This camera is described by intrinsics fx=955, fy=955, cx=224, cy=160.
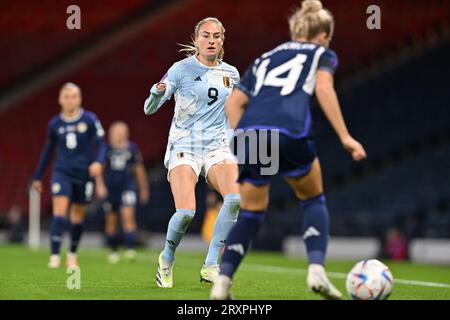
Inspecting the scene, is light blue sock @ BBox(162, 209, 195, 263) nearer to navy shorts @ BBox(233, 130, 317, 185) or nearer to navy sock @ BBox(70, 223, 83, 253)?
navy shorts @ BBox(233, 130, 317, 185)

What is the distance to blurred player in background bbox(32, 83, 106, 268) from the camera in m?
10.5

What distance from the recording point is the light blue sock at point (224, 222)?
7293 millimetres

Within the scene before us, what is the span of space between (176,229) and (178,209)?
0.16 meters

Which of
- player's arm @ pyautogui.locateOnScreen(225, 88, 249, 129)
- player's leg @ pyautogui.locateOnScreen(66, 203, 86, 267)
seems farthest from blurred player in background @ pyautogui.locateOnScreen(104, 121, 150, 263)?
player's arm @ pyautogui.locateOnScreen(225, 88, 249, 129)

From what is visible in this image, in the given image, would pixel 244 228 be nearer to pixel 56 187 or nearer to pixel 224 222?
pixel 224 222

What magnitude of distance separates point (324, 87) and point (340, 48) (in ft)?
66.1

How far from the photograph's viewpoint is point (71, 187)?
10531 millimetres

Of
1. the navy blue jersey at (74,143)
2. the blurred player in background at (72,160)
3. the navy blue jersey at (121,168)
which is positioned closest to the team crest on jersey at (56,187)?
the blurred player in background at (72,160)

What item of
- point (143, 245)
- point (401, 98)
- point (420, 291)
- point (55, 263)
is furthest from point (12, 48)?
point (420, 291)

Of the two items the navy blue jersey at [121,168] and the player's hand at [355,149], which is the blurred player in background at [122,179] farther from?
the player's hand at [355,149]

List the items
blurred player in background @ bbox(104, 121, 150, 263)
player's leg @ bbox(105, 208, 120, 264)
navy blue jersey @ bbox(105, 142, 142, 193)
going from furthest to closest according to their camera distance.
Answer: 1. navy blue jersey @ bbox(105, 142, 142, 193)
2. blurred player in background @ bbox(104, 121, 150, 263)
3. player's leg @ bbox(105, 208, 120, 264)

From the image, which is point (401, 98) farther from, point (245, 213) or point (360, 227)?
point (245, 213)

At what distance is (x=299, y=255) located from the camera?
57.3 ft

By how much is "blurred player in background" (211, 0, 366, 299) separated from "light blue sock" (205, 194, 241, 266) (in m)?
1.56
